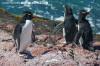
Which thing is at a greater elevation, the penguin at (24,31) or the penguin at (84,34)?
the penguin at (24,31)

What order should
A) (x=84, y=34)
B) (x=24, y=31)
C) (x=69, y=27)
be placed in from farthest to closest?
(x=69, y=27) → (x=84, y=34) → (x=24, y=31)

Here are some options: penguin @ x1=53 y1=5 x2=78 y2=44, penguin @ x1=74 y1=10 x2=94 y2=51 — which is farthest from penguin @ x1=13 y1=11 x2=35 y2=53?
penguin @ x1=53 y1=5 x2=78 y2=44

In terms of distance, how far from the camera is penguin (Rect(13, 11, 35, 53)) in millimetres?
7375

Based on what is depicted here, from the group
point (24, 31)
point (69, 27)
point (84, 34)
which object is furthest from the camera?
point (69, 27)

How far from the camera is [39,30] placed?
12500 millimetres

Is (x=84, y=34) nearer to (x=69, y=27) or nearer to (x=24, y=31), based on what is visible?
(x=69, y=27)

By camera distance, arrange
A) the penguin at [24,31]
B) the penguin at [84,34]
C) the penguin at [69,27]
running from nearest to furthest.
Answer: the penguin at [24,31] < the penguin at [84,34] < the penguin at [69,27]

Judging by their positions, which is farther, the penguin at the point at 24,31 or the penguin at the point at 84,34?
the penguin at the point at 84,34

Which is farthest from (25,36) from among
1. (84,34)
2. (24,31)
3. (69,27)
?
(69,27)

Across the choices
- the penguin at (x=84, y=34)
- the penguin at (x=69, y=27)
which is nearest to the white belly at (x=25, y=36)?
the penguin at (x=84, y=34)

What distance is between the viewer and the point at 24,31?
7.47m

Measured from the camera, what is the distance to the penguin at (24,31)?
738 centimetres

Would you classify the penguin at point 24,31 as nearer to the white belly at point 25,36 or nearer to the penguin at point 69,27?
the white belly at point 25,36

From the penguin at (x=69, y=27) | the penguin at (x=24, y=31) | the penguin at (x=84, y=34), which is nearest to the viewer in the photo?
the penguin at (x=24, y=31)
